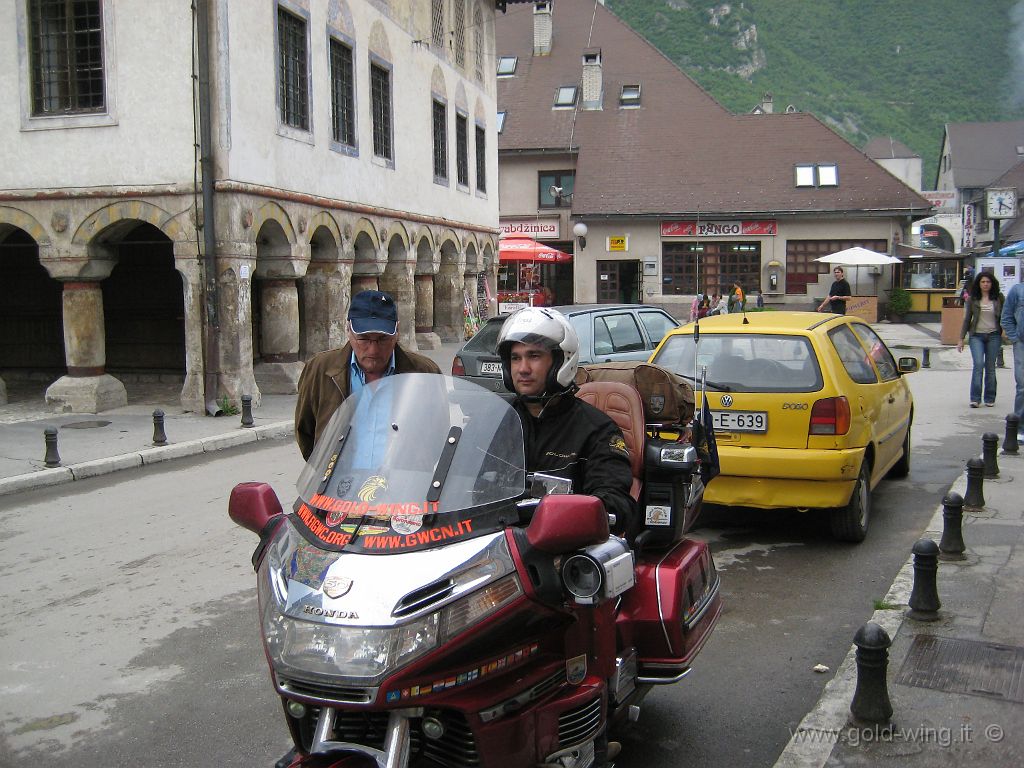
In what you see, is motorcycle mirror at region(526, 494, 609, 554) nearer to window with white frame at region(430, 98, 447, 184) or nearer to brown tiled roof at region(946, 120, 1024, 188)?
window with white frame at region(430, 98, 447, 184)

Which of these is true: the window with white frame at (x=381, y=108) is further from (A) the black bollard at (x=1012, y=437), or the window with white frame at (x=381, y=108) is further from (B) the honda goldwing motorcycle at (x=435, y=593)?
(B) the honda goldwing motorcycle at (x=435, y=593)

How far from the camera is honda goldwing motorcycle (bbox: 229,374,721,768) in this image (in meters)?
2.93

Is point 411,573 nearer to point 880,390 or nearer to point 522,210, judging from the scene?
point 880,390

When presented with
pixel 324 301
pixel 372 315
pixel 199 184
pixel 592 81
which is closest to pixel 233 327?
pixel 199 184

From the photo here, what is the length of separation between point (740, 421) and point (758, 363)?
0.55 metres

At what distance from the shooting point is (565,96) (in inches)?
1833

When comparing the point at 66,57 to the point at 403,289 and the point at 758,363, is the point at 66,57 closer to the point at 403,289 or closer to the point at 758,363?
Result: the point at 403,289

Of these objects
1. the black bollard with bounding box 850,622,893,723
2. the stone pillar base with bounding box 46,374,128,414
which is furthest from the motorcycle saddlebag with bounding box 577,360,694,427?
the stone pillar base with bounding box 46,374,128,414

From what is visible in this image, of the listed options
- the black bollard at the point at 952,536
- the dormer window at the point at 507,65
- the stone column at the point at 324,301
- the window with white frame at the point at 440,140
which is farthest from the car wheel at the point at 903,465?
the dormer window at the point at 507,65

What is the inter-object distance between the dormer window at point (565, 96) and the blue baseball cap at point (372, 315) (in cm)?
4285

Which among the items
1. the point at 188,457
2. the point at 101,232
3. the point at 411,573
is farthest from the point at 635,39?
the point at 411,573

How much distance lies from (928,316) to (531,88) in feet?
66.1

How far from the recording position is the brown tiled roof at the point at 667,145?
4128cm

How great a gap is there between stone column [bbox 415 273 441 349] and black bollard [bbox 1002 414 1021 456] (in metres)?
17.3
